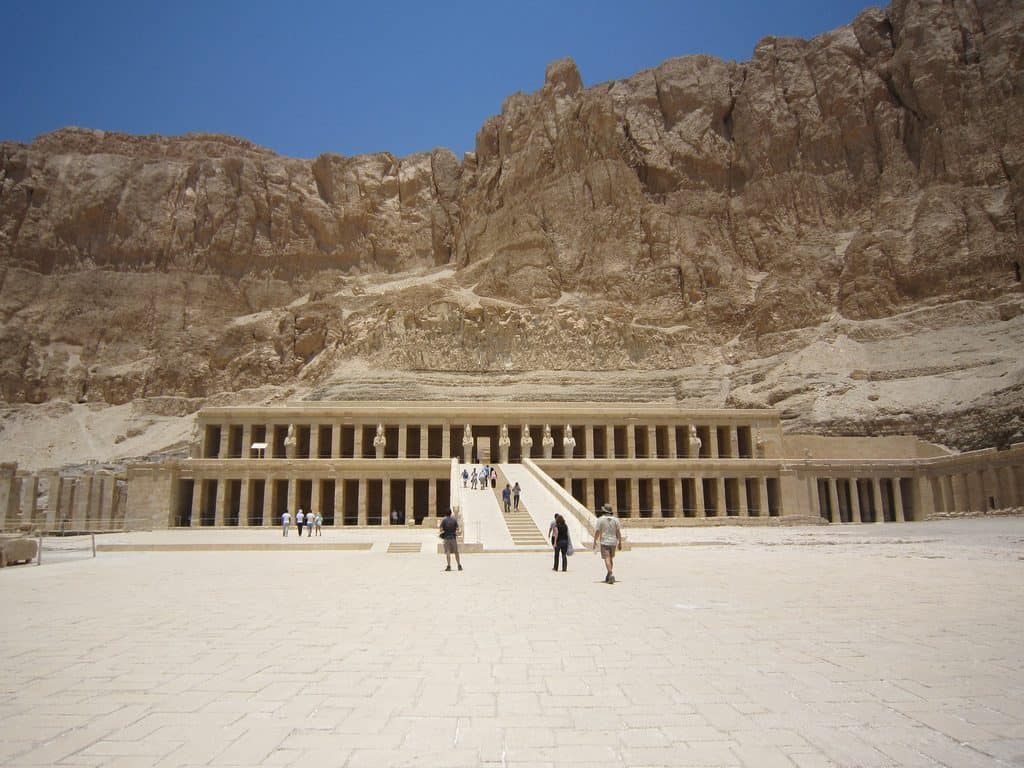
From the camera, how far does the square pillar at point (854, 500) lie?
44094 mm

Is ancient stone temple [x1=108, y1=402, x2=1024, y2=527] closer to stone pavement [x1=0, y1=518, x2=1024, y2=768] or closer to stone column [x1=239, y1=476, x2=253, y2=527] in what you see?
stone column [x1=239, y1=476, x2=253, y2=527]

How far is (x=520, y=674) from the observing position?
22.0 ft

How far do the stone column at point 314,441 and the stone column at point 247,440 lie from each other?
391 centimetres

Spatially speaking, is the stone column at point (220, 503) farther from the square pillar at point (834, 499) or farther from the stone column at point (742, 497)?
the square pillar at point (834, 499)

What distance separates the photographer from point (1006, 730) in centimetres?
503

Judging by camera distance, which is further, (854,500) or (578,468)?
(854,500)

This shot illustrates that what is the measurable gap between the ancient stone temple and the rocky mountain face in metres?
7.20

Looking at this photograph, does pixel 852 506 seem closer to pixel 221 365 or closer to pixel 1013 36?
pixel 1013 36

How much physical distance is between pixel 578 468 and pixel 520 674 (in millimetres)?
37122

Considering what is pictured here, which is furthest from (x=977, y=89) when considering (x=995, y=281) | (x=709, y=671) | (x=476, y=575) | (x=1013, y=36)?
(x=709, y=671)

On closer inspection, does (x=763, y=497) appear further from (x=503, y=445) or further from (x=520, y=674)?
(x=520, y=674)

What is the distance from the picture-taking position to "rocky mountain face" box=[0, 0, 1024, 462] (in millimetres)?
66188

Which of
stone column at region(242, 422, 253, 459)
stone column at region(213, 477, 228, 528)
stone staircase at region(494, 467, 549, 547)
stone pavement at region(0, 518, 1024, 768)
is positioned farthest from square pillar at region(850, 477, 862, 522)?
stone column at region(242, 422, 253, 459)

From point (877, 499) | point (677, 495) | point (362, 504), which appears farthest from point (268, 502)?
point (877, 499)
